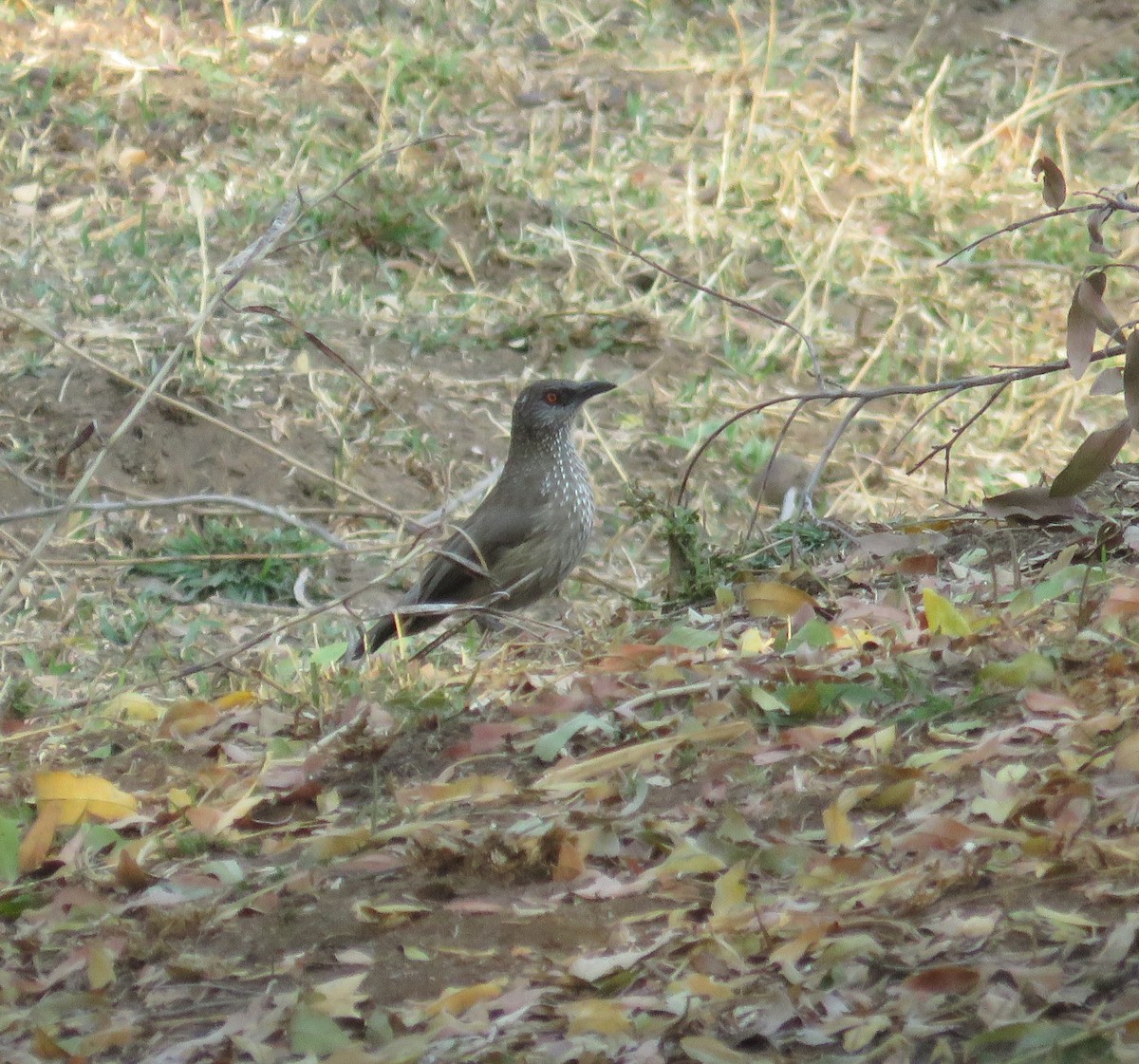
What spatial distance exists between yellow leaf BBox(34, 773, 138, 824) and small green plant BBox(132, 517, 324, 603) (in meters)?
3.15

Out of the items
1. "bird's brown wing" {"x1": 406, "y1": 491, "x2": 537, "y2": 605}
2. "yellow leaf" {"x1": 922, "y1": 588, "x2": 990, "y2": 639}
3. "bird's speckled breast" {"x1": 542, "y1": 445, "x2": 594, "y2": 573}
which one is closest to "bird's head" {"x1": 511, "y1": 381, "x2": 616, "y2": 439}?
"bird's speckled breast" {"x1": 542, "y1": 445, "x2": 594, "y2": 573}

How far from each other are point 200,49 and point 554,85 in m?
2.18

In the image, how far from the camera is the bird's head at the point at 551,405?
6.75 metres

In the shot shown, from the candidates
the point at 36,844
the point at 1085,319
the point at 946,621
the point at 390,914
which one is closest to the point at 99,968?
the point at 390,914

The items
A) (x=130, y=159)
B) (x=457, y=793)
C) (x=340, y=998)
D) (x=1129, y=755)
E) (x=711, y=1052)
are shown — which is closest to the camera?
(x=711, y=1052)

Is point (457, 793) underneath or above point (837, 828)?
underneath

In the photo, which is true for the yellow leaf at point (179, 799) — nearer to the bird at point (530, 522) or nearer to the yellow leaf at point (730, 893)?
the yellow leaf at point (730, 893)

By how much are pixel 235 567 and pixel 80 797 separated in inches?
133

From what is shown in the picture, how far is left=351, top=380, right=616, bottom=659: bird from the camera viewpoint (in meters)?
6.41

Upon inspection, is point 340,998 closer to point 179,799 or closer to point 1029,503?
point 179,799

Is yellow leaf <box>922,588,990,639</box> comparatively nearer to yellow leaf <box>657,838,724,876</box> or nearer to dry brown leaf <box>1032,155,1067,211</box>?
dry brown leaf <box>1032,155,1067,211</box>

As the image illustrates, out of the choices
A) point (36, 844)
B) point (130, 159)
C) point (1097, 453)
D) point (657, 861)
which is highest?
point (130, 159)

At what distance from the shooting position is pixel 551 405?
22.2 feet

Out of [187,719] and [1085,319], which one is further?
[187,719]
